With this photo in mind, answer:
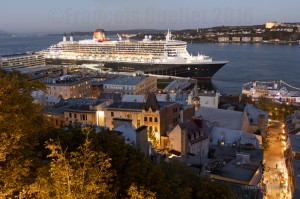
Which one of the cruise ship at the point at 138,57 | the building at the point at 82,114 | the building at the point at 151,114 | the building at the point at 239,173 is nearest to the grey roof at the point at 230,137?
the building at the point at 151,114

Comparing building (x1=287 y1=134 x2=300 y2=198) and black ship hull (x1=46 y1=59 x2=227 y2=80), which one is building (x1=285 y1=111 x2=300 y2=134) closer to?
building (x1=287 y1=134 x2=300 y2=198)

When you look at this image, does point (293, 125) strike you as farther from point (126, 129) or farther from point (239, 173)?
point (126, 129)

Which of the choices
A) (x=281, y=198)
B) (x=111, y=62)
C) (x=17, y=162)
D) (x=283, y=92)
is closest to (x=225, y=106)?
(x=283, y=92)

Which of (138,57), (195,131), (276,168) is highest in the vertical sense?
(138,57)

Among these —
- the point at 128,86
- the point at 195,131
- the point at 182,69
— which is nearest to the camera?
the point at 195,131

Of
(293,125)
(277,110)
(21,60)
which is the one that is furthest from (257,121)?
(21,60)

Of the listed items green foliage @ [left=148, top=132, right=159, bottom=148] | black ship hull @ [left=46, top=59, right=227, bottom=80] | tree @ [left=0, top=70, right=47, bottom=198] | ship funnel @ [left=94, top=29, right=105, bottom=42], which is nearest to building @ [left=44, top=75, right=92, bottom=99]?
green foliage @ [left=148, top=132, right=159, bottom=148]

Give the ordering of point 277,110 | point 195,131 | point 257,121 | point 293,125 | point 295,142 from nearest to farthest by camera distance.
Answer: point 195,131
point 295,142
point 293,125
point 257,121
point 277,110
